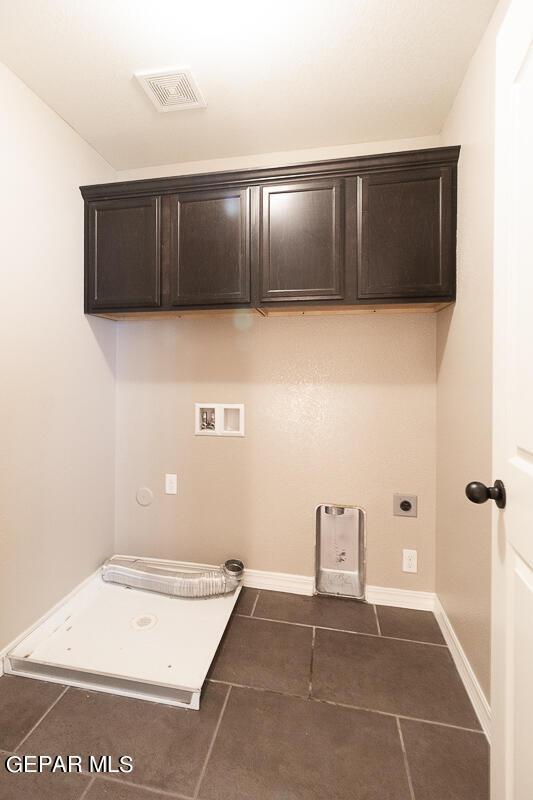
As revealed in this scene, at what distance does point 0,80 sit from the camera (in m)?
1.51

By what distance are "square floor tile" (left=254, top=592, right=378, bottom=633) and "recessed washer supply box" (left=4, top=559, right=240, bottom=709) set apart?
21 cm

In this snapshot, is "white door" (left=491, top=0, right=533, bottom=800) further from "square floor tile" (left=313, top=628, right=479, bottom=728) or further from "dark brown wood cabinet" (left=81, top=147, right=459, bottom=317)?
"dark brown wood cabinet" (left=81, top=147, right=459, bottom=317)

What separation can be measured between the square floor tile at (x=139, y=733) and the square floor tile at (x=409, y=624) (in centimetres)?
93

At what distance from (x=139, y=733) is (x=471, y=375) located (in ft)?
6.17

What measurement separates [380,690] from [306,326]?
5.84 ft

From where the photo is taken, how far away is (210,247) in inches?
73.8

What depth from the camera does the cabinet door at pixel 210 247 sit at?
1.84 metres

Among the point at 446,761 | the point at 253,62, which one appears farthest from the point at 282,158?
the point at 446,761

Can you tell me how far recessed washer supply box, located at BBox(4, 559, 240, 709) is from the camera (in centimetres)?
147

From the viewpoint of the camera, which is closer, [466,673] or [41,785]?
[41,785]

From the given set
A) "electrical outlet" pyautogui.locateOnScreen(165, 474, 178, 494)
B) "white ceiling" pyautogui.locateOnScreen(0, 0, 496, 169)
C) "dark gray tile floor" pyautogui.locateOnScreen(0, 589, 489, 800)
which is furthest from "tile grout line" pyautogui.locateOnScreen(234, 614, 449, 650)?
"white ceiling" pyautogui.locateOnScreen(0, 0, 496, 169)

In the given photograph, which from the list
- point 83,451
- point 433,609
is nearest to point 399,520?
point 433,609

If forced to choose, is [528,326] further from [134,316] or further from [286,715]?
[134,316]

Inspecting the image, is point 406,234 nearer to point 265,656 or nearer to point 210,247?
point 210,247
